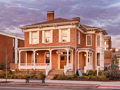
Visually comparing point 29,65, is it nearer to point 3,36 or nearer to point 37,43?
point 37,43

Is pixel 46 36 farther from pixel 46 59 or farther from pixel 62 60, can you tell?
pixel 62 60

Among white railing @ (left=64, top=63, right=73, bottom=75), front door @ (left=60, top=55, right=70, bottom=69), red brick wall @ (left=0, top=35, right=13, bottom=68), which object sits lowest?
white railing @ (left=64, top=63, right=73, bottom=75)

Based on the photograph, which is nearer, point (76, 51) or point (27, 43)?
point (76, 51)

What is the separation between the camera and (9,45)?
4562 cm

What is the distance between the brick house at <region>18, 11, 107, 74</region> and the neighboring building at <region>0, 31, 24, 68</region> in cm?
1074

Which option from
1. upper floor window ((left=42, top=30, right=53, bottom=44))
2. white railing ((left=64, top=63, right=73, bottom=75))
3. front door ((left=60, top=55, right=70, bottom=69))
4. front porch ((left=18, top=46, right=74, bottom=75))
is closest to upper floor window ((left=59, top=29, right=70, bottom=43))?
front porch ((left=18, top=46, right=74, bottom=75))

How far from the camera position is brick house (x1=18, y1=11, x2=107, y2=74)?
99.0 ft

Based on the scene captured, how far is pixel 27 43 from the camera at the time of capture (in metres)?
33.9

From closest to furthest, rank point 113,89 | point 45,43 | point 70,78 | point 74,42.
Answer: point 113,89 < point 70,78 < point 74,42 < point 45,43

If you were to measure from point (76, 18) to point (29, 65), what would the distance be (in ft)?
44.6

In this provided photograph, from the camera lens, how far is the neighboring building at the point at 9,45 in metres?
42.4

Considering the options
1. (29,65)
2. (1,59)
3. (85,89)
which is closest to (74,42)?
(29,65)

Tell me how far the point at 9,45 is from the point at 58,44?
18290mm

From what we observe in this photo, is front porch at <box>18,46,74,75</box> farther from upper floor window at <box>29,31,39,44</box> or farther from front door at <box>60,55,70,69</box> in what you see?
upper floor window at <box>29,31,39,44</box>
